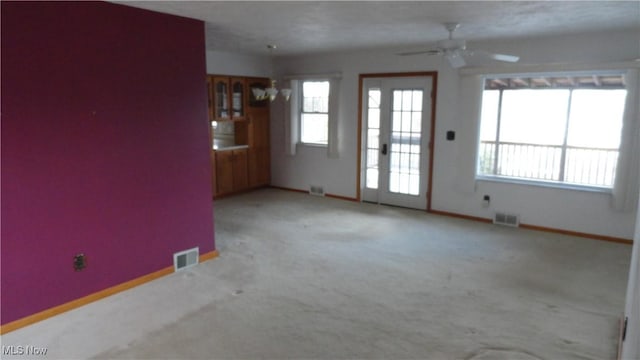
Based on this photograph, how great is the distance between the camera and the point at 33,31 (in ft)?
9.60

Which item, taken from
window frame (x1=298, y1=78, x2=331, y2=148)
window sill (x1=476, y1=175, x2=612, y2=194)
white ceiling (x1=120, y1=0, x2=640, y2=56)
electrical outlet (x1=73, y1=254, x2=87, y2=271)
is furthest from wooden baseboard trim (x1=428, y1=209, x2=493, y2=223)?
electrical outlet (x1=73, y1=254, x2=87, y2=271)

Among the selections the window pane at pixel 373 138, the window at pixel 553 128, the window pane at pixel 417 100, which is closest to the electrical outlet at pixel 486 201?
the window at pixel 553 128

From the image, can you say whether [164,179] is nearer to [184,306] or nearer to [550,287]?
[184,306]

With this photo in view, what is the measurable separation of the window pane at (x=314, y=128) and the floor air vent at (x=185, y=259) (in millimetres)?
3621

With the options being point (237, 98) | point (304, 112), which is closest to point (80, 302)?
point (237, 98)

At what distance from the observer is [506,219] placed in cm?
562

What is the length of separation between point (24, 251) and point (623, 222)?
5.80m

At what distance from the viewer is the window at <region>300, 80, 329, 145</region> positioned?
23.6 ft

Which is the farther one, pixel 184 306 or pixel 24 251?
pixel 184 306

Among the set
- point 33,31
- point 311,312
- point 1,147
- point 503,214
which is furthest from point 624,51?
point 1,147

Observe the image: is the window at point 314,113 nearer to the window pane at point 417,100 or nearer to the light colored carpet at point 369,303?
the window pane at point 417,100

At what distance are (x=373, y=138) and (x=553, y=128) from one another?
2.45 metres

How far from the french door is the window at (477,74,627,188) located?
82 centimetres

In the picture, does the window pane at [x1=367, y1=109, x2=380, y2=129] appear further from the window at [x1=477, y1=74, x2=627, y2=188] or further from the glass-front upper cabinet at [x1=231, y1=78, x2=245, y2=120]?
the glass-front upper cabinet at [x1=231, y1=78, x2=245, y2=120]
